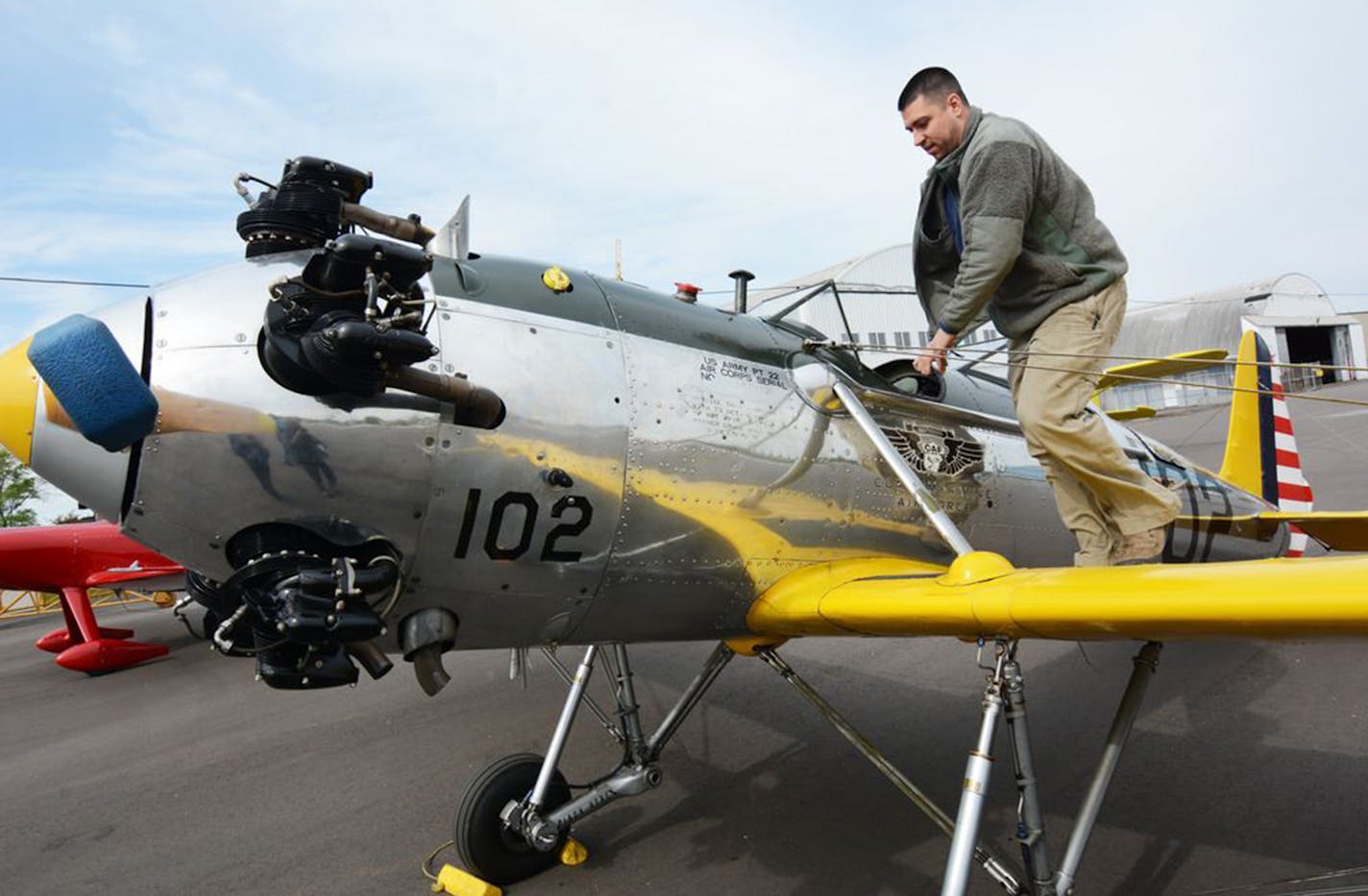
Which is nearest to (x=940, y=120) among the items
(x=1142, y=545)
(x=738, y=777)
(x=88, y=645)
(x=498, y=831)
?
(x=1142, y=545)

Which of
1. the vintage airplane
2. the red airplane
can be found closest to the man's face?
the vintage airplane

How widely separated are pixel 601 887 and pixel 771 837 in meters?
0.86

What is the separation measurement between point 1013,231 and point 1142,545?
4.04 feet

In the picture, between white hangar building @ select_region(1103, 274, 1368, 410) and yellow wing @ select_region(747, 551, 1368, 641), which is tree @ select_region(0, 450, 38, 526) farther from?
white hangar building @ select_region(1103, 274, 1368, 410)

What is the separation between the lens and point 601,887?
12.6 feet

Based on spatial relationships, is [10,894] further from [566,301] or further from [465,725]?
[566,301]

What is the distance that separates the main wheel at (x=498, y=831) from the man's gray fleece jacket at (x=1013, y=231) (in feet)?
9.28

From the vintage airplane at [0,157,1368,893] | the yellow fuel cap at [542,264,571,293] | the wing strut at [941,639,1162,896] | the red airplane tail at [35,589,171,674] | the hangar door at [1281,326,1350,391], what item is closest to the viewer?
the vintage airplane at [0,157,1368,893]

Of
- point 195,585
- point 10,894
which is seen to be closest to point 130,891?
point 10,894

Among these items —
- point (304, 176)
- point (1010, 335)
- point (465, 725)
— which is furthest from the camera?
point (465, 725)

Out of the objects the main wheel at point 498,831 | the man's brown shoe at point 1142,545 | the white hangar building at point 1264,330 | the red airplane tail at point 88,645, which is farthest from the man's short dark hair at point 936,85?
the white hangar building at point 1264,330

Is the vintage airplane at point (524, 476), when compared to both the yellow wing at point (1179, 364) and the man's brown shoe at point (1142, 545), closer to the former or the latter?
the man's brown shoe at point (1142, 545)

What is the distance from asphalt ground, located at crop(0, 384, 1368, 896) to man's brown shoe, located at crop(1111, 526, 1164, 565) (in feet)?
4.37

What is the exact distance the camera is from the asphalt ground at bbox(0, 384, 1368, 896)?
3.89 meters
